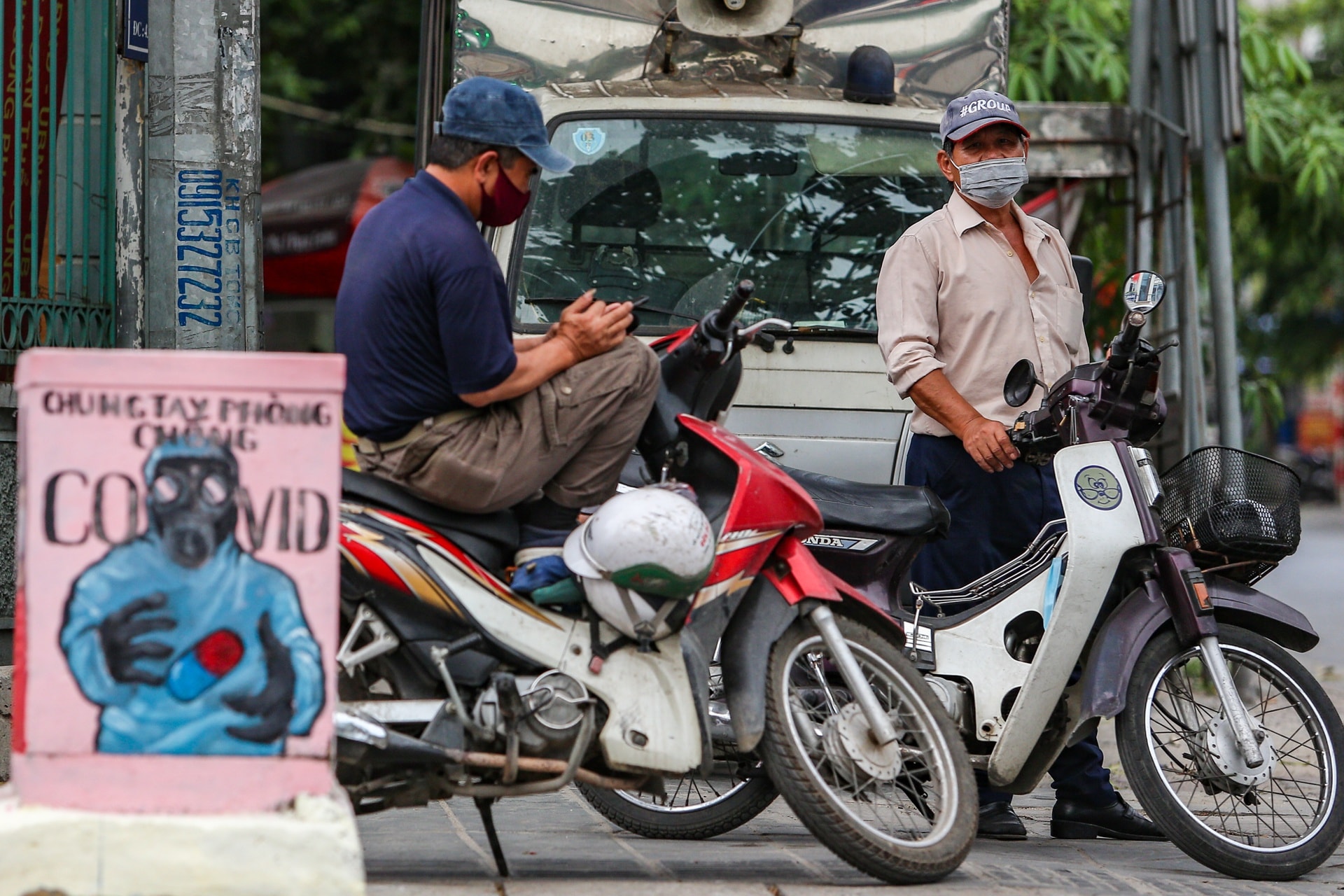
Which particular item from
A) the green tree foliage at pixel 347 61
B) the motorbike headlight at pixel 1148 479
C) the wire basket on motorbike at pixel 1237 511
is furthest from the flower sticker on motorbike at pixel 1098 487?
the green tree foliage at pixel 347 61

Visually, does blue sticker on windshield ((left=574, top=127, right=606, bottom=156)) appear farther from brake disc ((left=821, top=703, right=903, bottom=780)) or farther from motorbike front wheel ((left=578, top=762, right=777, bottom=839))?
brake disc ((left=821, top=703, right=903, bottom=780))

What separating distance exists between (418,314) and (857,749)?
1.42 meters

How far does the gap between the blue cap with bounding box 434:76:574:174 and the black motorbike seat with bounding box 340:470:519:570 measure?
790 mm

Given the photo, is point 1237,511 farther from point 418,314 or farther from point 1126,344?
point 418,314

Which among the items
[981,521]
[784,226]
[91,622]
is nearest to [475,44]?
[784,226]

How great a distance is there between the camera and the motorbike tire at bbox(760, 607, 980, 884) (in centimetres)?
384

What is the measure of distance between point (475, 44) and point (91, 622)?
3.66m

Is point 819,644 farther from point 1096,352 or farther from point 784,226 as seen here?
point 1096,352

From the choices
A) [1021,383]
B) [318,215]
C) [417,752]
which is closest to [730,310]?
[1021,383]

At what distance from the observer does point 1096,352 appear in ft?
31.2

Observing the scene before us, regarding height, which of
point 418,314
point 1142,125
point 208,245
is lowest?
point 418,314

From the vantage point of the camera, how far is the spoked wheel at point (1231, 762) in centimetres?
421

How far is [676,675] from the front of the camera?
3867 millimetres

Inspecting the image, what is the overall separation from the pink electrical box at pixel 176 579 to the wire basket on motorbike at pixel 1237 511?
7.62 ft
